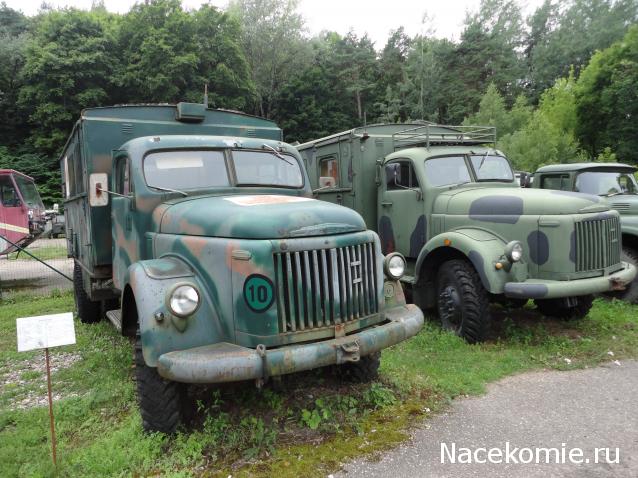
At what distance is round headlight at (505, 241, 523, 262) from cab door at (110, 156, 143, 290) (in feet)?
11.9

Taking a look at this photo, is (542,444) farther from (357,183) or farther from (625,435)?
(357,183)

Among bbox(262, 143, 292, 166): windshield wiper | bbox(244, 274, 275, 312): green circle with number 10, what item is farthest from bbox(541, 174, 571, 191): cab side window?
bbox(244, 274, 275, 312): green circle with number 10

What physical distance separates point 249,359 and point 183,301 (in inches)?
23.3

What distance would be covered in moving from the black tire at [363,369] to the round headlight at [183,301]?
5.37 feet

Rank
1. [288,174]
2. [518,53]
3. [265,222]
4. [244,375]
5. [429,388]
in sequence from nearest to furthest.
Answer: [244,375] → [265,222] → [429,388] → [288,174] → [518,53]

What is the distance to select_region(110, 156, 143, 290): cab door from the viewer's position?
14.7 feet

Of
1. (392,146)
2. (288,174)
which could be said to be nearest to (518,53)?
(392,146)

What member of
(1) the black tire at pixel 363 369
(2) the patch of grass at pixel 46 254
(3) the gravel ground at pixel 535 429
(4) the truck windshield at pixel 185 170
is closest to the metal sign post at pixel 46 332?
(4) the truck windshield at pixel 185 170

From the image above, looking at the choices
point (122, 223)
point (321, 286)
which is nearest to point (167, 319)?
point (321, 286)

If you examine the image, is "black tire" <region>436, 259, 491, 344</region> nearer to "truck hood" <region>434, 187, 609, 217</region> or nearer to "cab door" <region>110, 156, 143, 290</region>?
"truck hood" <region>434, 187, 609, 217</region>

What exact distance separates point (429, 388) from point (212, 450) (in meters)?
1.95

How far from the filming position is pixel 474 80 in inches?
1563

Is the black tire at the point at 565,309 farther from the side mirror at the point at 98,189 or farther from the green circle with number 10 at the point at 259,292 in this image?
the side mirror at the point at 98,189

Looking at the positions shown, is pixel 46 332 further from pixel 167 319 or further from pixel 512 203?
pixel 512 203
